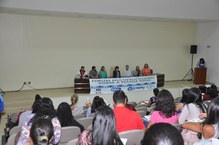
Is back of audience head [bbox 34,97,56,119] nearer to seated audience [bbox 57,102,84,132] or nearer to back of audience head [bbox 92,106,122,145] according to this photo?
seated audience [bbox 57,102,84,132]

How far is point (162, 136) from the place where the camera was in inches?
46.9

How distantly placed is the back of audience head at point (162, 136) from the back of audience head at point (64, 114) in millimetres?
2149

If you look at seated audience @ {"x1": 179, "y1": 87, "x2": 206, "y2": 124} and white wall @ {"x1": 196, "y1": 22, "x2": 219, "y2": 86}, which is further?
white wall @ {"x1": 196, "y1": 22, "x2": 219, "y2": 86}

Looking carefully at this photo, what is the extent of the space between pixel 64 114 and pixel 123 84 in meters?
6.19

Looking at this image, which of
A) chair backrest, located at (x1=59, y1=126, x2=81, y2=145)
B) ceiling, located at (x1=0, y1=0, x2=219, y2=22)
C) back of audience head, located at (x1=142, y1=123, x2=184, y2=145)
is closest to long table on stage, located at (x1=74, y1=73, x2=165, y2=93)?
ceiling, located at (x1=0, y1=0, x2=219, y2=22)

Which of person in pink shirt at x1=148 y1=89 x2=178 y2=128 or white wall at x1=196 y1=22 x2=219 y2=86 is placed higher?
white wall at x1=196 y1=22 x2=219 y2=86

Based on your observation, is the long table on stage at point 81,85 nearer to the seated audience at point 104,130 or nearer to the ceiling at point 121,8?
the ceiling at point 121,8

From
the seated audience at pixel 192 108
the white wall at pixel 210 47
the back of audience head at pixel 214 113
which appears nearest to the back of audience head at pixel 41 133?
the back of audience head at pixel 214 113

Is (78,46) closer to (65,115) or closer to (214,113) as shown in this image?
(65,115)

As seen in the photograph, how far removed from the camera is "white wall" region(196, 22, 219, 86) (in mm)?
11453

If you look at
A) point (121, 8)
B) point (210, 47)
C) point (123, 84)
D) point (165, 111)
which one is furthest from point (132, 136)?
point (210, 47)

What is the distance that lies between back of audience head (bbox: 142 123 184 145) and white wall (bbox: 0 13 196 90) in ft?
29.2

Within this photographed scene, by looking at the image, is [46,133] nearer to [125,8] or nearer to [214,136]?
[214,136]

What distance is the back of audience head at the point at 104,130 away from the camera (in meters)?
1.73
